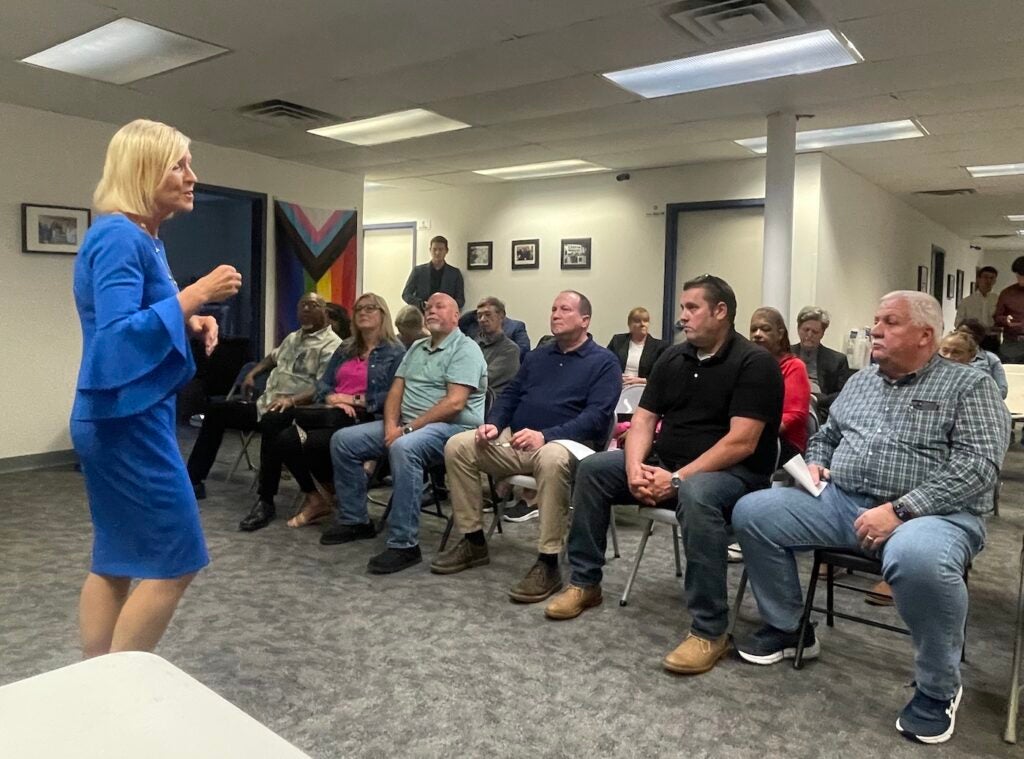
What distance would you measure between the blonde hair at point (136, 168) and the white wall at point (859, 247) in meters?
6.32

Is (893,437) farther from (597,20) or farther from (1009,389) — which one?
(1009,389)

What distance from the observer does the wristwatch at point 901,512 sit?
7.65 ft

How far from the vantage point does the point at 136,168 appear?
1686 mm

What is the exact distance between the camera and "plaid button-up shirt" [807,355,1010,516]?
2311 mm

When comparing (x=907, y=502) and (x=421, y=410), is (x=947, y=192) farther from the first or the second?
(x=907, y=502)

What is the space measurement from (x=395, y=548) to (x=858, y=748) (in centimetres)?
204

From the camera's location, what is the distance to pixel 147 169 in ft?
5.55

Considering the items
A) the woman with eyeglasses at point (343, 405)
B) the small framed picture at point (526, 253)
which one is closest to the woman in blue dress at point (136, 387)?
the woman with eyeglasses at point (343, 405)

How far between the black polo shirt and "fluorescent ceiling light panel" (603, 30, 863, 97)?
223 cm

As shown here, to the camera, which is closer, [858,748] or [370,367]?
[858,748]

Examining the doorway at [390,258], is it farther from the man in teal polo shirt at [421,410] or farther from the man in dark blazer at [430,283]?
the man in teal polo shirt at [421,410]

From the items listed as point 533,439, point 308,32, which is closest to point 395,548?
point 533,439

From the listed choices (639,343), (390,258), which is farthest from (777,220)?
(390,258)

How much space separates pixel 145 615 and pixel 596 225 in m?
7.08
